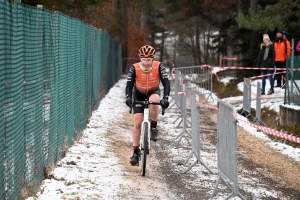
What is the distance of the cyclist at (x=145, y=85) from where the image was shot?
35.4 ft

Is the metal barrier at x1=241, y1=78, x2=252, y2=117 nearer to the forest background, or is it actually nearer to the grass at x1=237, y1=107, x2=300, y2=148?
the grass at x1=237, y1=107, x2=300, y2=148

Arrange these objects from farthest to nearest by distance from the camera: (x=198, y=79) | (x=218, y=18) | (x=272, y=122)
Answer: (x=218, y=18)
(x=198, y=79)
(x=272, y=122)

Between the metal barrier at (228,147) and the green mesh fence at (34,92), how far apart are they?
2.48 metres

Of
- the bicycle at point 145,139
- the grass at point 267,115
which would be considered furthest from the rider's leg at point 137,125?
the grass at point 267,115

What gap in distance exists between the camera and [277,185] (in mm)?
9945

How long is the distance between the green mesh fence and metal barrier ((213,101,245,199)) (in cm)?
248

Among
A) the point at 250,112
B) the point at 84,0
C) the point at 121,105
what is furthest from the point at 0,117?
the point at 84,0

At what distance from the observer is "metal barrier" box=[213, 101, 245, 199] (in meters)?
8.18

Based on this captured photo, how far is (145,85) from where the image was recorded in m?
11.0

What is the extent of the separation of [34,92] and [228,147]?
104 inches

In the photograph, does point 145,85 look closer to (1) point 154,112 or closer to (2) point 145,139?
(1) point 154,112

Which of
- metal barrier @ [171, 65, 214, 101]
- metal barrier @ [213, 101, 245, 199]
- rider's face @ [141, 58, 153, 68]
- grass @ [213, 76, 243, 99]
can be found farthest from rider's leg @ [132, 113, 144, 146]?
grass @ [213, 76, 243, 99]

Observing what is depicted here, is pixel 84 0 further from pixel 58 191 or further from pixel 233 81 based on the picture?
pixel 58 191

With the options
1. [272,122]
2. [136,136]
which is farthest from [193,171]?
[272,122]
